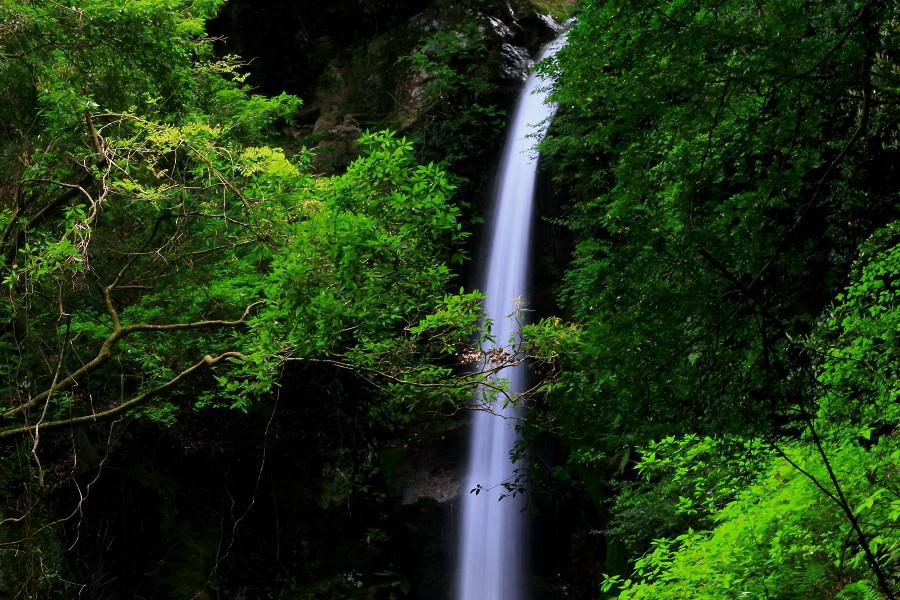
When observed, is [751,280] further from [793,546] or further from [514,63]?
[514,63]

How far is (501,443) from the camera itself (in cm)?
1139

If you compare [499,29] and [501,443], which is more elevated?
[499,29]

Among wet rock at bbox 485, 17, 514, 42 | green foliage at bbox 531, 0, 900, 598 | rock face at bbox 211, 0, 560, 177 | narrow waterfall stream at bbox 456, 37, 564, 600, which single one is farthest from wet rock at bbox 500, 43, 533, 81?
green foliage at bbox 531, 0, 900, 598

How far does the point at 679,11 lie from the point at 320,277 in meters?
3.46

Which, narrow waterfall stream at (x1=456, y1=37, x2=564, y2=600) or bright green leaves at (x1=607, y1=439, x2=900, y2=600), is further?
narrow waterfall stream at (x1=456, y1=37, x2=564, y2=600)

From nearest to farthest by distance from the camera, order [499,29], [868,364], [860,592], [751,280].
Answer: [860,592], [868,364], [751,280], [499,29]

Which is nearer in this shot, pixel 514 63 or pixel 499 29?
pixel 514 63

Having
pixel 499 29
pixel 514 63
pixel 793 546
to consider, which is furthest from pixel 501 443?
pixel 499 29

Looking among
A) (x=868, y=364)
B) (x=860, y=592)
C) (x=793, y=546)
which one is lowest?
(x=860, y=592)

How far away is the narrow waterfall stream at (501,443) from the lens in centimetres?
1076

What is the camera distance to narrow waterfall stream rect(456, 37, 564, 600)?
10.8 metres

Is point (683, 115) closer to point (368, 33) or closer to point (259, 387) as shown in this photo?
point (259, 387)

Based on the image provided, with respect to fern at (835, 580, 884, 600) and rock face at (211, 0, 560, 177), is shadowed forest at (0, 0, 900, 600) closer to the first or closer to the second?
fern at (835, 580, 884, 600)

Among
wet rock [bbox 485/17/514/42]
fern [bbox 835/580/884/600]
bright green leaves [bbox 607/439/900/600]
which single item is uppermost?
wet rock [bbox 485/17/514/42]
